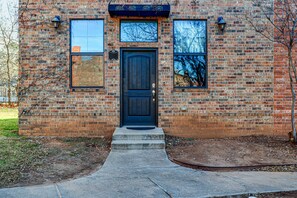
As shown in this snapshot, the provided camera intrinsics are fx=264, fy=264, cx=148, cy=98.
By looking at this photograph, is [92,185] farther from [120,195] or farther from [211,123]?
[211,123]

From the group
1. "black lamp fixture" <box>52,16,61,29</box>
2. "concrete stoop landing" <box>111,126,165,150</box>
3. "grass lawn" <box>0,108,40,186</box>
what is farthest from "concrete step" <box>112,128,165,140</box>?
"black lamp fixture" <box>52,16,61,29</box>

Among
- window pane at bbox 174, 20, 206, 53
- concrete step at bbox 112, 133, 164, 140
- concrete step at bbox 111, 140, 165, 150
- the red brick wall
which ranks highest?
window pane at bbox 174, 20, 206, 53

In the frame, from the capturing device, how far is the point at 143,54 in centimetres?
750

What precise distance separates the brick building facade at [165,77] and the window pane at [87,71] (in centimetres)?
3

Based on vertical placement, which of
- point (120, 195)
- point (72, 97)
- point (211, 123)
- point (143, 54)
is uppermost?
point (143, 54)

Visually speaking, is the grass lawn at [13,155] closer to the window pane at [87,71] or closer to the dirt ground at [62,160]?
the dirt ground at [62,160]

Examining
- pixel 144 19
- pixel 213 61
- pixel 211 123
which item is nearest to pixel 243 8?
pixel 213 61

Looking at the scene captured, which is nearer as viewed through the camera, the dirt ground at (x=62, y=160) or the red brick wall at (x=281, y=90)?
the dirt ground at (x=62, y=160)

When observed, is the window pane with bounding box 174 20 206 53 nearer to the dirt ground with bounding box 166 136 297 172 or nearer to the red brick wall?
the red brick wall

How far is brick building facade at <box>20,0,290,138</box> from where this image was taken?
7348 mm

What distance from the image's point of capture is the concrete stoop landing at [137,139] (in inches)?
238

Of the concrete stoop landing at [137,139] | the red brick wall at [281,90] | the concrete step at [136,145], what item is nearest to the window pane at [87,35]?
the concrete stoop landing at [137,139]

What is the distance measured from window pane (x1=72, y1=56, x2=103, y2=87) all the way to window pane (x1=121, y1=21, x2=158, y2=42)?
0.98 meters

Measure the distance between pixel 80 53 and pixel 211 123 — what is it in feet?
13.7
